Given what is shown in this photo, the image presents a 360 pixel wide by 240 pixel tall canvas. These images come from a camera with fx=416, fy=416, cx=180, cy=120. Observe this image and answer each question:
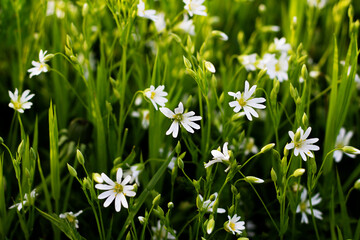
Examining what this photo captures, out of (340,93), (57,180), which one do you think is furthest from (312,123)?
(57,180)

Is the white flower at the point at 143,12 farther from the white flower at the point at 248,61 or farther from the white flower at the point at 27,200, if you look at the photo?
the white flower at the point at 27,200

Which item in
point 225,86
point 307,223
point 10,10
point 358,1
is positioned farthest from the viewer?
point 358,1

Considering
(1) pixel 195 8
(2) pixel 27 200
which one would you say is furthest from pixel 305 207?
(2) pixel 27 200

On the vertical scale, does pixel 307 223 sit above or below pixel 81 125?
below

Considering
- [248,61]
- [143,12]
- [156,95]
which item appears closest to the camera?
[156,95]

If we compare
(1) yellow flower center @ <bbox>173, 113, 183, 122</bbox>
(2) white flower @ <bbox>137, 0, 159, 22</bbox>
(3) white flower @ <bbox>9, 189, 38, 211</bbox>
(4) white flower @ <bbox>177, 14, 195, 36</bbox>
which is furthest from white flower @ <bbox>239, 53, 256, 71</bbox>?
(3) white flower @ <bbox>9, 189, 38, 211</bbox>

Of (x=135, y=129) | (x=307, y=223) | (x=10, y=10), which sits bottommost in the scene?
(x=307, y=223)

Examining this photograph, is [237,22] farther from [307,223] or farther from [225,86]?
[307,223]

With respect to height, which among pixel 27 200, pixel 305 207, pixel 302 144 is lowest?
pixel 305 207

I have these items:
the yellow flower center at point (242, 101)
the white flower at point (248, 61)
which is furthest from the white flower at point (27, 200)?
the white flower at point (248, 61)

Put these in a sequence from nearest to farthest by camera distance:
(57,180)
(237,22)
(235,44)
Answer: (57,180) → (235,44) → (237,22)

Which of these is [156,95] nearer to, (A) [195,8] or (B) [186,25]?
(A) [195,8]
